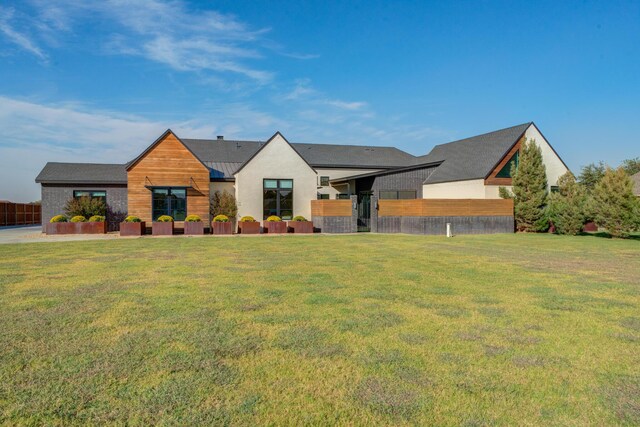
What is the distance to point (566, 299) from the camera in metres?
7.15

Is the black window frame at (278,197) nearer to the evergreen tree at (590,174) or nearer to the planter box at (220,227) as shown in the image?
the planter box at (220,227)

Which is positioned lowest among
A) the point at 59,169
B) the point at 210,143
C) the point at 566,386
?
the point at 566,386

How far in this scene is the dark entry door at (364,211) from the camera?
1237 inches

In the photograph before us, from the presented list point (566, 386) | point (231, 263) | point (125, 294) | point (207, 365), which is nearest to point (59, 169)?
point (231, 263)

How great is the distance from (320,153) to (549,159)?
1838cm

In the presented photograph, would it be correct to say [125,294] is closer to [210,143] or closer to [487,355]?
[487,355]

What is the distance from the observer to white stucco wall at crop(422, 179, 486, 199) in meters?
30.1

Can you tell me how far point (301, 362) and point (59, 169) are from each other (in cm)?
3296

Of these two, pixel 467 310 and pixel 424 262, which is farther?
pixel 424 262

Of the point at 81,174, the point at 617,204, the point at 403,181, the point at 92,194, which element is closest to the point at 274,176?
the point at 403,181

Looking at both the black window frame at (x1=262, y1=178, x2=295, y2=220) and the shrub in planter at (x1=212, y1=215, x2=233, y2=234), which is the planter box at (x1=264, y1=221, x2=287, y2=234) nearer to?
the shrub in planter at (x1=212, y1=215, x2=233, y2=234)

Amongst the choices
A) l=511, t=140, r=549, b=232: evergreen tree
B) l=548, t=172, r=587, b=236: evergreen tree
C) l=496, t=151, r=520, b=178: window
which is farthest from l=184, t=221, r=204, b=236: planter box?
l=548, t=172, r=587, b=236: evergreen tree

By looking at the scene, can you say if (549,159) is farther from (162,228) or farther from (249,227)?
(162,228)

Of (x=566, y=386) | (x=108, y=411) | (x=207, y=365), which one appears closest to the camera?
(x=108, y=411)
